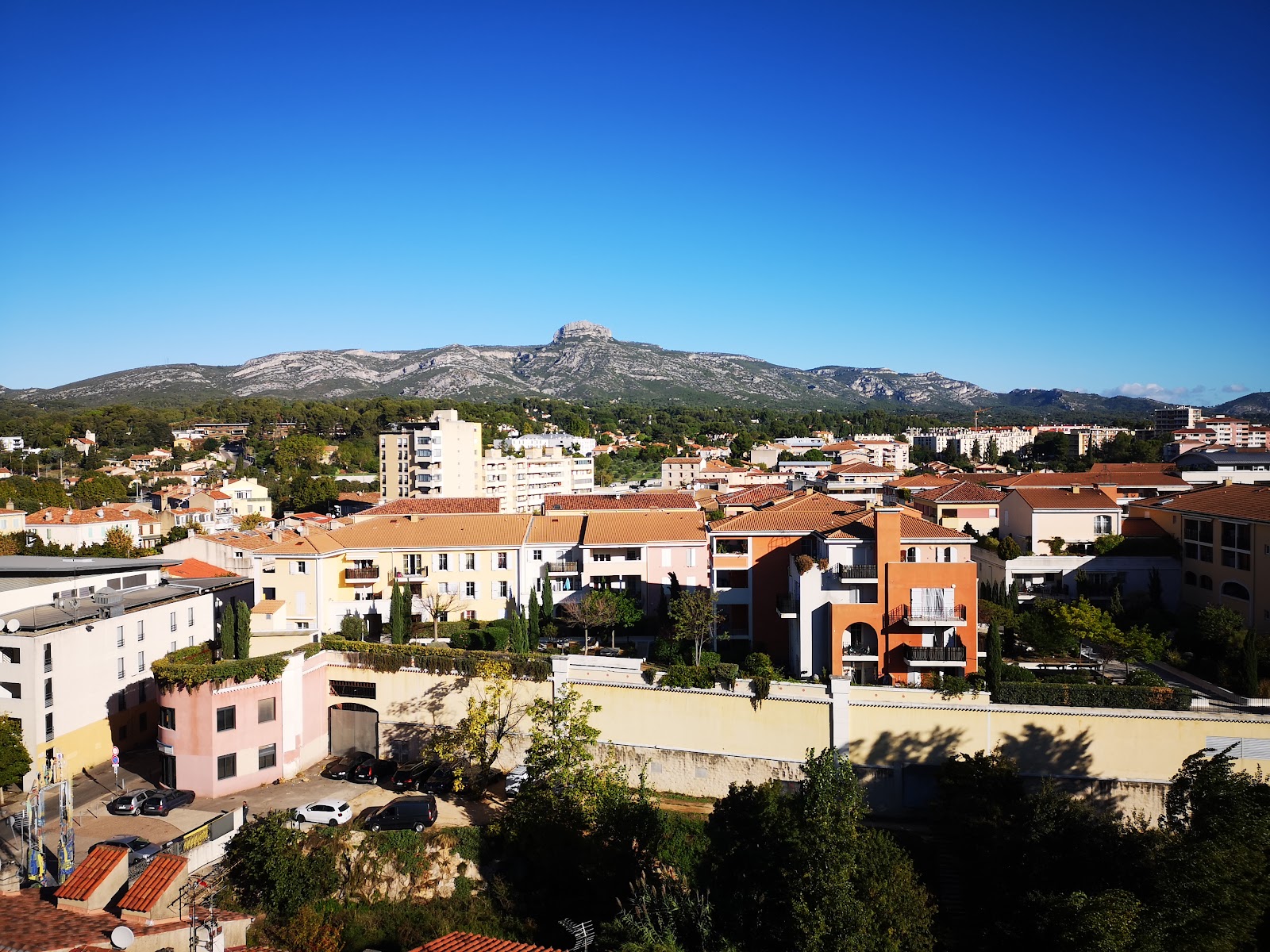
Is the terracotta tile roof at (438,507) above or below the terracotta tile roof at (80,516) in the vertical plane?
above

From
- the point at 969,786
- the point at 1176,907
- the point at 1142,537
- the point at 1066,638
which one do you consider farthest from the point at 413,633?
the point at 1142,537

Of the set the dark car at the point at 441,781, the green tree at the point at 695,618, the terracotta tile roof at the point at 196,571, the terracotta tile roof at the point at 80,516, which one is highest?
the terracotta tile roof at the point at 80,516

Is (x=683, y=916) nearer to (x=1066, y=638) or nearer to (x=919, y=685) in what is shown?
(x=919, y=685)

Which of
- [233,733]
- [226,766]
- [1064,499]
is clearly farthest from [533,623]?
[1064,499]

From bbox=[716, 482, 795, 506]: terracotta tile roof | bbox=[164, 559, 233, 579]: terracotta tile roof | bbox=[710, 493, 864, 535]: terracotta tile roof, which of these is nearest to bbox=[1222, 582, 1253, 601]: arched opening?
bbox=[710, 493, 864, 535]: terracotta tile roof

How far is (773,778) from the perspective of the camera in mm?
27297

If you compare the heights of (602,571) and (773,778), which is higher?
(602,571)

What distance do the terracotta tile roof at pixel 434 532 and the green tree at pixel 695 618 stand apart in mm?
8628

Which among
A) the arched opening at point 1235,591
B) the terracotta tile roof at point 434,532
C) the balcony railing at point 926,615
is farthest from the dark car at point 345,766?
the arched opening at point 1235,591

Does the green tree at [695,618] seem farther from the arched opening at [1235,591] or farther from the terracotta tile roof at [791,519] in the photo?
the arched opening at [1235,591]

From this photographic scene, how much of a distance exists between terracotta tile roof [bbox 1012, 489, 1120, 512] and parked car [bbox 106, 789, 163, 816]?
36513 millimetres

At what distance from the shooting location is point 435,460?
3369 inches

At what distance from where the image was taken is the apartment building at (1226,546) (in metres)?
31.3

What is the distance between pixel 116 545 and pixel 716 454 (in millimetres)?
82560
